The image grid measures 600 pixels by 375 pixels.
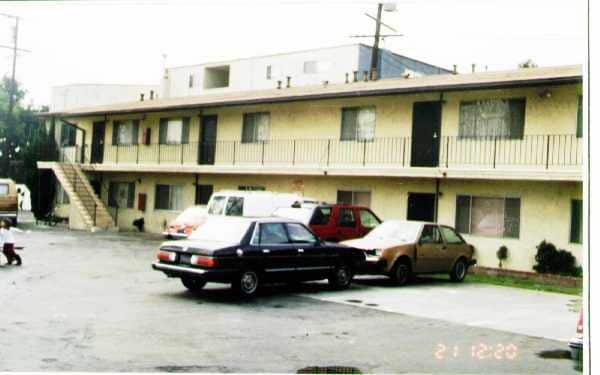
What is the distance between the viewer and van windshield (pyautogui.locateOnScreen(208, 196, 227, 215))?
20133 millimetres

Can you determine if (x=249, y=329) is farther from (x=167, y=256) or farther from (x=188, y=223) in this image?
(x=188, y=223)

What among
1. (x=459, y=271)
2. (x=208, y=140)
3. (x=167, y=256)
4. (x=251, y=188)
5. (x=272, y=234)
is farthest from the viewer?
(x=208, y=140)

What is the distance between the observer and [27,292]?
11.8 meters

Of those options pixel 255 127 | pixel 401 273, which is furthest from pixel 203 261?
pixel 255 127

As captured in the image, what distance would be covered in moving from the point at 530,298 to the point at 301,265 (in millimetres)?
4599

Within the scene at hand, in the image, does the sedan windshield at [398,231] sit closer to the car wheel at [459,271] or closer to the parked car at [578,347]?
the car wheel at [459,271]

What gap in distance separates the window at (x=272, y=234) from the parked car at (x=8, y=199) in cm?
1759

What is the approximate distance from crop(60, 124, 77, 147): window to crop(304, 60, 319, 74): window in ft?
48.7

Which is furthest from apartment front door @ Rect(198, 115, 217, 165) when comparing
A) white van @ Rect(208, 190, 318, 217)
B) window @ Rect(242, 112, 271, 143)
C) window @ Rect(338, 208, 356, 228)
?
window @ Rect(338, 208, 356, 228)

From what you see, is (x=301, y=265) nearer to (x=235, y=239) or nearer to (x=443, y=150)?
(x=235, y=239)

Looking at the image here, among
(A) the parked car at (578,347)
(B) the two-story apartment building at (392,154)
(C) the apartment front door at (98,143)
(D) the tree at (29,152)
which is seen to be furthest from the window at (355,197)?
(A) the parked car at (578,347)

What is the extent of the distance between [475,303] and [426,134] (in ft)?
30.1

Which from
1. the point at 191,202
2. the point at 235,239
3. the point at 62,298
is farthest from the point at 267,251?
the point at 191,202

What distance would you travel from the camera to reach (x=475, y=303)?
12680mm
